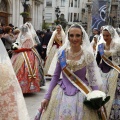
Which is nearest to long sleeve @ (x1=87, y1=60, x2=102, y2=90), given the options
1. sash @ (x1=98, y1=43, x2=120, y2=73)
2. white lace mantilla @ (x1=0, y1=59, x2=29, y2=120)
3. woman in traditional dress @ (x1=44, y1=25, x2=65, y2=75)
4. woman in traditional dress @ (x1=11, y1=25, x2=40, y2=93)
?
sash @ (x1=98, y1=43, x2=120, y2=73)

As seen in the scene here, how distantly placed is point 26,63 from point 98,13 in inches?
617

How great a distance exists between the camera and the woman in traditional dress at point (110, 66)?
474cm

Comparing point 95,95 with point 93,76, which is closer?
point 95,95

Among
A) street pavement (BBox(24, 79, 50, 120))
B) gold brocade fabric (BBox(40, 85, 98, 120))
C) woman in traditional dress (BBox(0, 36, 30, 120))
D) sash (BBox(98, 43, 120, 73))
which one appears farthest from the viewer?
street pavement (BBox(24, 79, 50, 120))

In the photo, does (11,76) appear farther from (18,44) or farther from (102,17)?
(102,17)

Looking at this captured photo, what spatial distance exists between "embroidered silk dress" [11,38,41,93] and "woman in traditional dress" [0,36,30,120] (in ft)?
16.1

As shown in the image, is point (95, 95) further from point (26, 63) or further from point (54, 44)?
point (54, 44)

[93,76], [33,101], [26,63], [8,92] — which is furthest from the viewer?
[26,63]

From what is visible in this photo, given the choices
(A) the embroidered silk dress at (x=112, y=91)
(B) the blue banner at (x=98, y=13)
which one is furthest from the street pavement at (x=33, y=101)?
(B) the blue banner at (x=98, y=13)

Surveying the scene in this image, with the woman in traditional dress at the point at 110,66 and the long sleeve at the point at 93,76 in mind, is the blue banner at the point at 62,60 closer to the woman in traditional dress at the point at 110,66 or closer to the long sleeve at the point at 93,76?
the long sleeve at the point at 93,76

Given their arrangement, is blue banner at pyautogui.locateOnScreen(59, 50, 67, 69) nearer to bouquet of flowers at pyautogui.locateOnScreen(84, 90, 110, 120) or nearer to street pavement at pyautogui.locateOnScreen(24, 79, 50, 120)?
bouquet of flowers at pyautogui.locateOnScreen(84, 90, 110, 120)

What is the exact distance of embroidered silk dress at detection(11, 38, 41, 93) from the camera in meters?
7.31

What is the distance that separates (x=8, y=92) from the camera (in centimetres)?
229

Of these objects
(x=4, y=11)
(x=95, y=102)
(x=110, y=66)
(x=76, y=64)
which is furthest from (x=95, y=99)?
(x=4, y=11)
